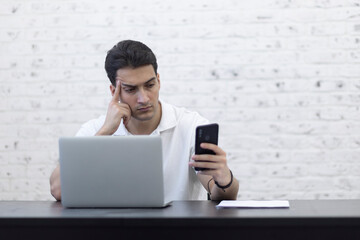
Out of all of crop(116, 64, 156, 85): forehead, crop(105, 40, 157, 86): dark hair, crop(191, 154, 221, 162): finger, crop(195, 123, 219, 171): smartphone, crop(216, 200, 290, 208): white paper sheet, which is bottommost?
crop(216, 200, 290, 208): white paper sheet

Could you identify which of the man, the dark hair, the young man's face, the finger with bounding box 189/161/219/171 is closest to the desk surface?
the finger with bounding box 189/161/219/171

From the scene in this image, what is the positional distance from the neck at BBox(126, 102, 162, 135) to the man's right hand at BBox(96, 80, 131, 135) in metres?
0.04

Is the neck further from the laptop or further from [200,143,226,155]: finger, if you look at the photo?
the laptop

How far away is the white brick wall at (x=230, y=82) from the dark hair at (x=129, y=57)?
2.47 feet

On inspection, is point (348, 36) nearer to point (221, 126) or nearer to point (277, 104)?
point (277, 104)

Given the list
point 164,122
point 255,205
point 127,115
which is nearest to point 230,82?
point 164,122

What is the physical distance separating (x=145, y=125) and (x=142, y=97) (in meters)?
A: 0.15

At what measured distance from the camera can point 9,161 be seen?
3258 mm

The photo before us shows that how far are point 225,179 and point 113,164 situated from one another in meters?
0.47

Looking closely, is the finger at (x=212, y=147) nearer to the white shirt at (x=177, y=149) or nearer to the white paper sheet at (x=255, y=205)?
the white paper sheet at (x=255, y=205)

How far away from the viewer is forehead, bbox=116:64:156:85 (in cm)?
233

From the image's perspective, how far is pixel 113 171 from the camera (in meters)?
1.70

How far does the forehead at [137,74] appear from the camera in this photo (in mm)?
2329

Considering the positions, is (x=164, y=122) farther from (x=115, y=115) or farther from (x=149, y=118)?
(x=115, y=115)
